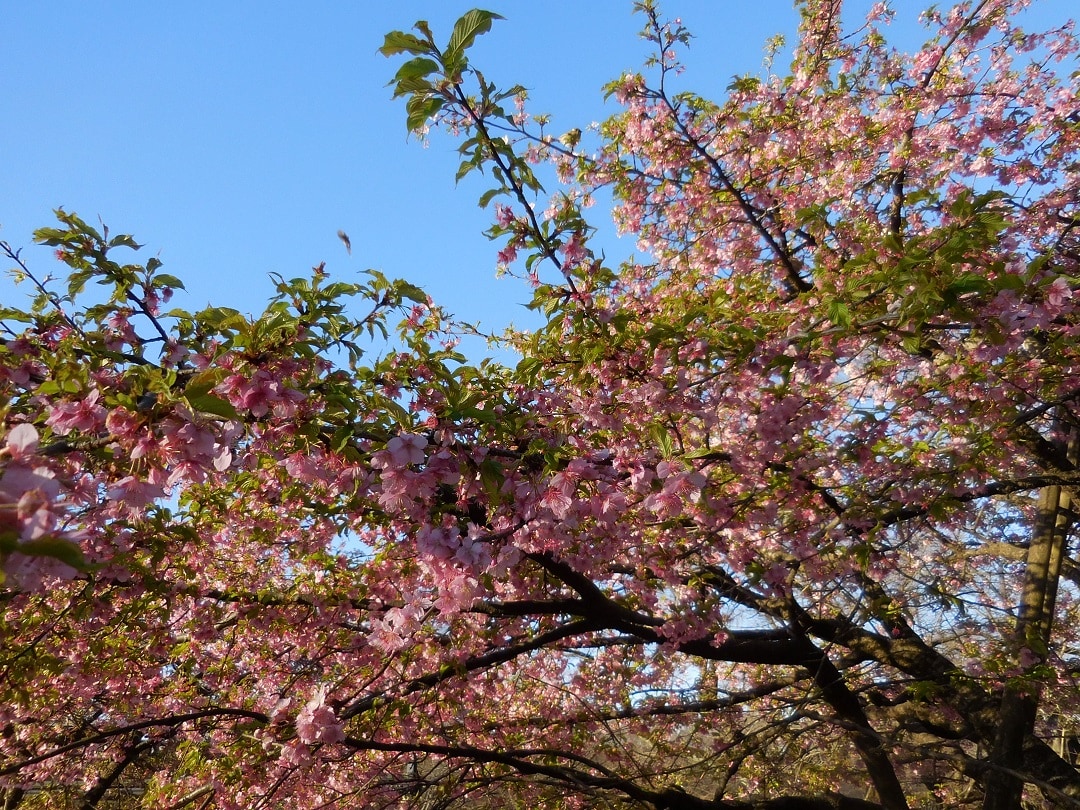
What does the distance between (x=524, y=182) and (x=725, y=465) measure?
2.80 m

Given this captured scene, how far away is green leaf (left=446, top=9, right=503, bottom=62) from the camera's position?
217cm

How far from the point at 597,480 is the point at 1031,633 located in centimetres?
366

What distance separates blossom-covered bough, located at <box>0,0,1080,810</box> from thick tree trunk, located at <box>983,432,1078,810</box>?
3 centimetres

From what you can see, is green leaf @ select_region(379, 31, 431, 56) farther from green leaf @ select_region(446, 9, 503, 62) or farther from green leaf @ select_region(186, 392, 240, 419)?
green leaf @ select_region(186, 392, 240, 419)

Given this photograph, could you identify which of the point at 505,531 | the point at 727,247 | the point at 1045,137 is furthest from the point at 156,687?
the point at 1045,137

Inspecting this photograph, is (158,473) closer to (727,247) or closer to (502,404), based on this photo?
(502,404)

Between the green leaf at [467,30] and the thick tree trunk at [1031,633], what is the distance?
15.4 feet

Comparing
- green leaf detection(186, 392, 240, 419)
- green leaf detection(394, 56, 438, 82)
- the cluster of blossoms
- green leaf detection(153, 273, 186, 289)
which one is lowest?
the cluster of blossoms

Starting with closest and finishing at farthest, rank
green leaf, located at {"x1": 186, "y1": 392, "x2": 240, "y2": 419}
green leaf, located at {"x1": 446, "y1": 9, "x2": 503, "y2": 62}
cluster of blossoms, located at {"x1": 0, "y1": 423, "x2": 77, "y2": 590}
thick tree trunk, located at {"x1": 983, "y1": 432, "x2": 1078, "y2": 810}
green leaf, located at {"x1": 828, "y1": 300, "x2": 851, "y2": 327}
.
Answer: cluster of blossoms, located at {"x1": 0, "y1": 423, "x2": 77, "y2": 590} < green leaf, located at {"x1": 186, "y1": 392, "x2": 240, "y2": 419} < green leaf, located at {"x1": 446, "y1": 9, "x2": 503, "y2": 62} < green leaf, located at {"x1": 828, "y1": 300, "x2": 851, "y2": 327} < thick tree trunk, located at {"x1": 983, "y1": 432, "x2": 1078, "y2": 810}

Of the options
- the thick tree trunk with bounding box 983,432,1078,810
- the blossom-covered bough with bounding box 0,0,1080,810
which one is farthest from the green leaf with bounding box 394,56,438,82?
the thick tree trunk with bounding box 983,432,1078,810

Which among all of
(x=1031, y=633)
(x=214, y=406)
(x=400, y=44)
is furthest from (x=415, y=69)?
(x=1031, y=633)

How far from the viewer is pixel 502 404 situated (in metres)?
3.24

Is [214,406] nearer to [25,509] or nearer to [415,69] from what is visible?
[25,509]

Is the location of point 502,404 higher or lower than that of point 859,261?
lower
